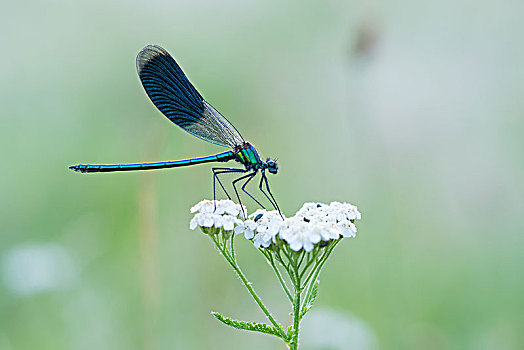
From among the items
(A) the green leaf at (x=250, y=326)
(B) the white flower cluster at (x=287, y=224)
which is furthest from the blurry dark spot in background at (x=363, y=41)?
(A) the green leaf at (x=250, y=326)

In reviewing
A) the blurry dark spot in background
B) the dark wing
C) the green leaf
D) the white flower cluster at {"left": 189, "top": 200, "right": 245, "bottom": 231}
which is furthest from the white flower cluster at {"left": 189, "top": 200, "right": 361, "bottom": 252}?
the blurry dark spot in background

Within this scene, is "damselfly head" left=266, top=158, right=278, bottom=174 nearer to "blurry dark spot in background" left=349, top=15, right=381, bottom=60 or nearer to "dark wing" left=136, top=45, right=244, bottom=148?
"dark wing" left=136, top=45, right=244, bottom=148

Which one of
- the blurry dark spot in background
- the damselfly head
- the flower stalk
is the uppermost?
the blurry dark spot in background

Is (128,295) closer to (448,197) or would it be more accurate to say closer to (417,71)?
(448,197)

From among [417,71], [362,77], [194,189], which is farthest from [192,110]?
[417,71]

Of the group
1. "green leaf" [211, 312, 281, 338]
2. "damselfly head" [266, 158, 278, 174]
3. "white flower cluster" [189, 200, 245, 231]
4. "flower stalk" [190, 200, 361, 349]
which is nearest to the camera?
"green leaf" [211, 312, 281, 338]

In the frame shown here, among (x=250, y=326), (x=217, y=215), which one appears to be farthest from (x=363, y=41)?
(x=250, y=326)

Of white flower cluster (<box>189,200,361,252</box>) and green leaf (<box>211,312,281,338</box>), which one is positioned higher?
white flower cluster (<box>189,200,361,252</box>)
